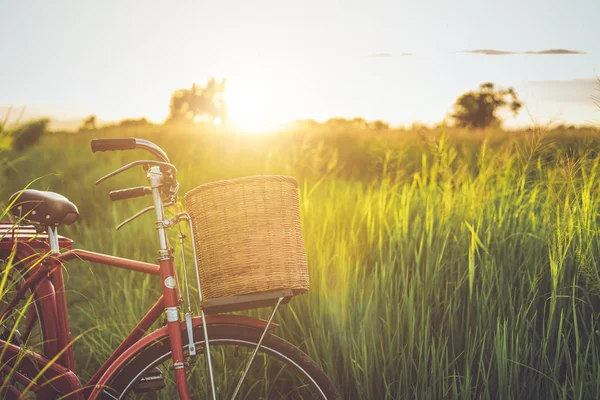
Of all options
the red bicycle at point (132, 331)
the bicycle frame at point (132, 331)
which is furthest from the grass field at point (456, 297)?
the bicycle frame at point (132, 331)

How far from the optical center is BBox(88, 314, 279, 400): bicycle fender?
84.8 inches

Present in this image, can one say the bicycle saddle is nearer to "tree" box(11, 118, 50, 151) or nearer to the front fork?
the front fork

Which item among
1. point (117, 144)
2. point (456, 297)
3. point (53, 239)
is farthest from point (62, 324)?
point (456, 297)

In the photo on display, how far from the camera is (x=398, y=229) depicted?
3.62 metres

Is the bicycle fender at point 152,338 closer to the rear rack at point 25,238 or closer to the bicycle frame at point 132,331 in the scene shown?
the bicycle frame at point 132,331

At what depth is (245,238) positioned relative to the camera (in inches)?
78.6

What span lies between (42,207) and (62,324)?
1.77 feet

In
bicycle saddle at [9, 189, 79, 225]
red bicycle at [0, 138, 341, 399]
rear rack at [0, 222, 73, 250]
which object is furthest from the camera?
rear rack at [0, 222, 73, 250]

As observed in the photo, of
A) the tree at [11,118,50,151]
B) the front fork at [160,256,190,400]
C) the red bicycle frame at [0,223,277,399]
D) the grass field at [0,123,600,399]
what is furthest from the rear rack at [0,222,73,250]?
the tree at [11,118,50,151]

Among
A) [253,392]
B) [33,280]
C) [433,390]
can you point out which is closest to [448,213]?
[433,390]

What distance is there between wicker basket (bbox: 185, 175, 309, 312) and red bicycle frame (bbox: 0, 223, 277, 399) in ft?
0.67

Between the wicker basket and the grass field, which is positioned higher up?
the wicker basket

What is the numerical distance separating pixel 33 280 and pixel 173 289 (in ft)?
2.62

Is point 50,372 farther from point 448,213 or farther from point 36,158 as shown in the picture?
point 36,158
